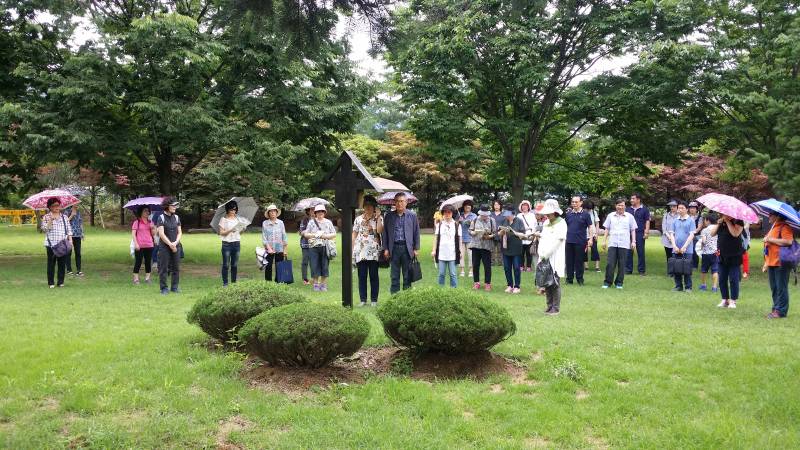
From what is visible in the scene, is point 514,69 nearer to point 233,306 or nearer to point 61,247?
point 61,247

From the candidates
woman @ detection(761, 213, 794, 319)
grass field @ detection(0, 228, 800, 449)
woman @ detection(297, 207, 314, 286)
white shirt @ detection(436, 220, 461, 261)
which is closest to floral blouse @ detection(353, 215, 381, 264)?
grass field @ detection(0, 228, 800, 449)

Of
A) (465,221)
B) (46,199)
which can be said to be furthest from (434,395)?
(46,199)

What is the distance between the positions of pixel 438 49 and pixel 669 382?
12501 mm

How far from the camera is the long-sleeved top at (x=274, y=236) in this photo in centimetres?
1209

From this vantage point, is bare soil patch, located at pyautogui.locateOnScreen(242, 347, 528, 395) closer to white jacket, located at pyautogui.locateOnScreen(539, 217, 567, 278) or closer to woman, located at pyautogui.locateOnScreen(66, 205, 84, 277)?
white jacket, located at pyautogui.locateOnScreen(539, 217, 567, 278)

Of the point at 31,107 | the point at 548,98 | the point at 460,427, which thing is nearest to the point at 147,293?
the point at 31,107

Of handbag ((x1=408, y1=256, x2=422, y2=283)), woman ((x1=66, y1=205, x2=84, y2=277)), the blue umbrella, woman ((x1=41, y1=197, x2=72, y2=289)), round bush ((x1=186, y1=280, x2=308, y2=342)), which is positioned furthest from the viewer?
woman ((x1=66, y1=205, x2=84, y2=277))

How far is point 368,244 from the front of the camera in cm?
974

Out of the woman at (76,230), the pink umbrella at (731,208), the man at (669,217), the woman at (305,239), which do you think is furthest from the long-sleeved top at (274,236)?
the man at (669,217)

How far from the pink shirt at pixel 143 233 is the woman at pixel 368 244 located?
17.4ft

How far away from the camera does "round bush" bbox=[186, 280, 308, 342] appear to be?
6227 millimetres

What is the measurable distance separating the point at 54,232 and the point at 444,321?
32.6 ft

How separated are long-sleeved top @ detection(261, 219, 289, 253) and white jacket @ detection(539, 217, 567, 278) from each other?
5560mm

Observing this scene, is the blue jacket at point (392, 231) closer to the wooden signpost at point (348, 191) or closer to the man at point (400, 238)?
the man at point (400, 238)
